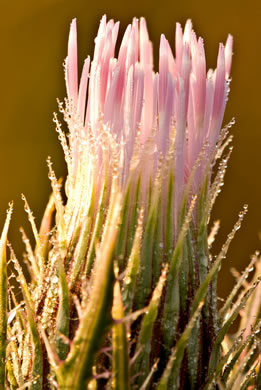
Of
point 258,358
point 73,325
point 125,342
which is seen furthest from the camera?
point 258,358

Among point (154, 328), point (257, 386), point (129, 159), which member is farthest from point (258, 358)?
point (129, 159)

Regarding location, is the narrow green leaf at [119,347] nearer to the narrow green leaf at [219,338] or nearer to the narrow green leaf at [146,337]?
the narrow green leaf at [146,337]

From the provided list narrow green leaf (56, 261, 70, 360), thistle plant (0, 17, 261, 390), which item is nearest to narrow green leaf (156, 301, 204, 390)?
thistle plant (0, 17, 261, 390)

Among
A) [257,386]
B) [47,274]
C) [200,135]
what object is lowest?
[257,386]

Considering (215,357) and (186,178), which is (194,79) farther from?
(215,357)

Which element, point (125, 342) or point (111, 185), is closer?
point (125, 342)

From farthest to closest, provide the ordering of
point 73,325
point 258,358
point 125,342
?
point 258,358, point 73,325, point 125,342

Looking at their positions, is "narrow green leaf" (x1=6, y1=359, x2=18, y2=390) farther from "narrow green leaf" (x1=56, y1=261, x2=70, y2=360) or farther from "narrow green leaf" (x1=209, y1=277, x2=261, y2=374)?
"narrow green leaf" (x1=209, y1=277, x2=261, y2=374)

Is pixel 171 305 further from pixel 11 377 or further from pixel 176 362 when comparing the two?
pixel 11 377

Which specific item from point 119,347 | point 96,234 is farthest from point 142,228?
point 119,347
